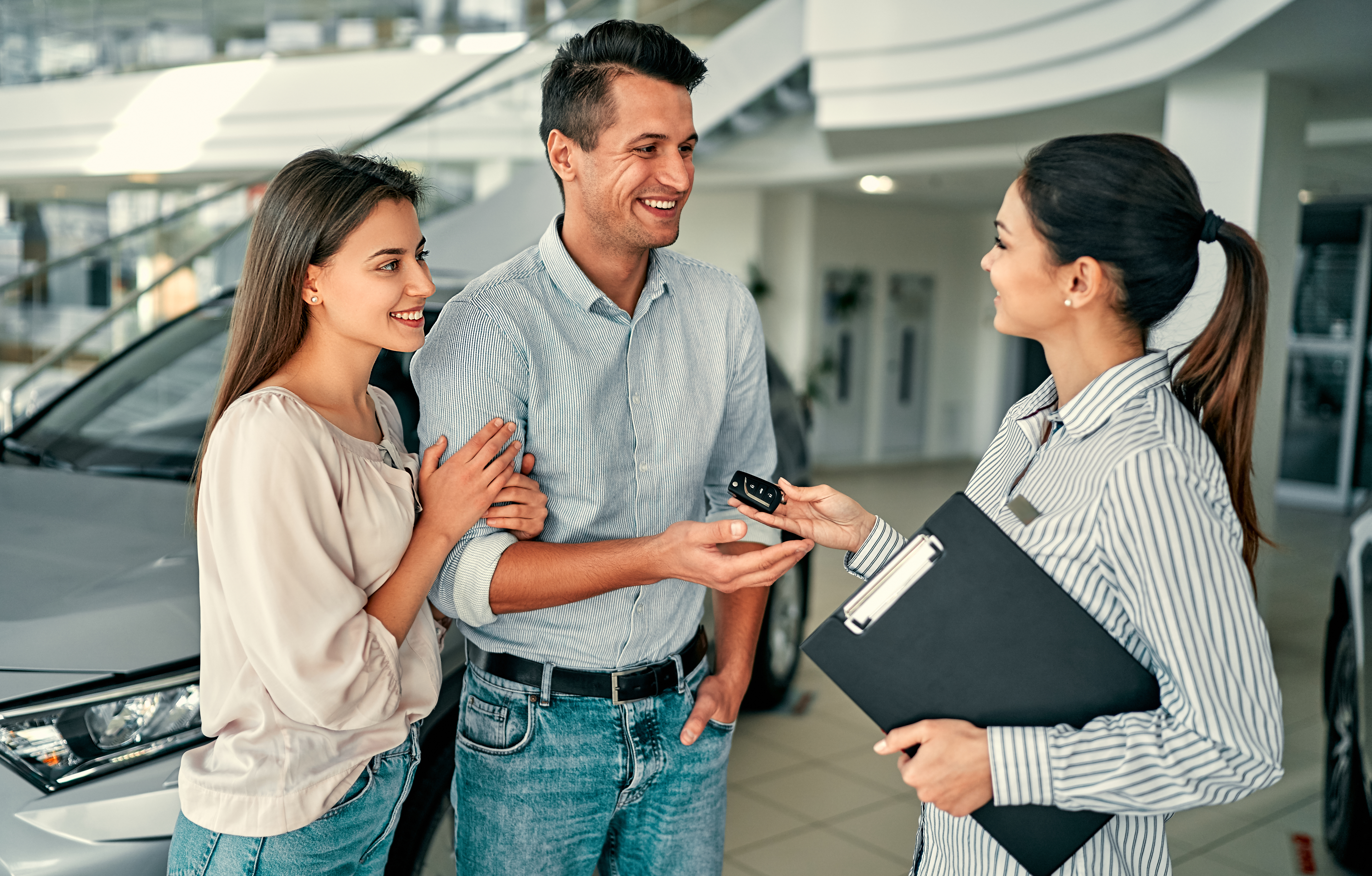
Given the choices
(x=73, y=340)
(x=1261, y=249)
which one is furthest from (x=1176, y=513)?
(x=73, y=340)

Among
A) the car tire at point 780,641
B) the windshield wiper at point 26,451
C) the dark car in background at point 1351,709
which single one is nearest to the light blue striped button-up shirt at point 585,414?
the windshield wiper at point 26,451

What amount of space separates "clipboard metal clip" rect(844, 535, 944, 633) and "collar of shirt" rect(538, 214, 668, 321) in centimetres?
67

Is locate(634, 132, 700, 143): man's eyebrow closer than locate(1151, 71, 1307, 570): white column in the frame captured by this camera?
Yes

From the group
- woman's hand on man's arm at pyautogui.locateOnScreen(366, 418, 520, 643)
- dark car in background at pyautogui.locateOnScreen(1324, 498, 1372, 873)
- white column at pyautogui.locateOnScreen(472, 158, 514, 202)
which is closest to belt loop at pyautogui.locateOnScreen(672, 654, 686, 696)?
woman's hand on man's arm at pyautogui.locateOnScreen(366, 418, 520, 643)

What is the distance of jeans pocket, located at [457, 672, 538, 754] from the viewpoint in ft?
5.13

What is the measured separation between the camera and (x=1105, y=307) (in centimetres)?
126

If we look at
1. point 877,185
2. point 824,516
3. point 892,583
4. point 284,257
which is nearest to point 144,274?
point 877,185

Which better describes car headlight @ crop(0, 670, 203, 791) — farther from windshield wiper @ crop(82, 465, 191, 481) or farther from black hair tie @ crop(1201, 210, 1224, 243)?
black hair tie @ crop(1201, 210, 1224, 243)

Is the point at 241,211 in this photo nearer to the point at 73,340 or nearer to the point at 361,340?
the point at 73,340

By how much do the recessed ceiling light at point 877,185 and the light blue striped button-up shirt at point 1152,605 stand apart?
889cm

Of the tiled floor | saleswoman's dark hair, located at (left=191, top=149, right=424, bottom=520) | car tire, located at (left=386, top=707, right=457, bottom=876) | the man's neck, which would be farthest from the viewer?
the tiled floor

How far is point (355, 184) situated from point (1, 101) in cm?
1565

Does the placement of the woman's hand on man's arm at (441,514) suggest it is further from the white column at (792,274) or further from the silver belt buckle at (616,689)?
the white column at (792,274)

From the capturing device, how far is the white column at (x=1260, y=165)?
5.45 metres
